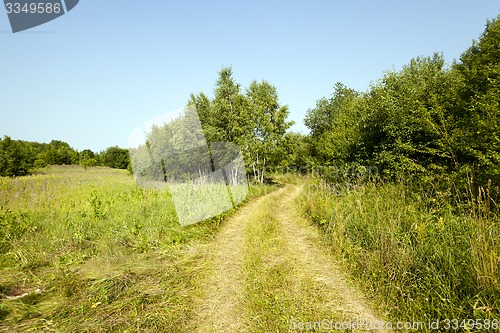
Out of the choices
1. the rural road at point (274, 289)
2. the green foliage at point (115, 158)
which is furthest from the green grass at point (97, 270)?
the green foliage at point (115, 158)

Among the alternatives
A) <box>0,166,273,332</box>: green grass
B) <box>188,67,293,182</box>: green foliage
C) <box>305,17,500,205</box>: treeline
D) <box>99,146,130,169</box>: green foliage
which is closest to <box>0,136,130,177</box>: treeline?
<box>99,146,130,169</box>: green foliage

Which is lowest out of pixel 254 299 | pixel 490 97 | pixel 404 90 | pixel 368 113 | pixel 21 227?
pixel 254 299

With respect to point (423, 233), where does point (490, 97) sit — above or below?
above

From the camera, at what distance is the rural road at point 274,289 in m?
3.35

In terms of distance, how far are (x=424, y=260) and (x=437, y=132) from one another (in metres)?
6.28

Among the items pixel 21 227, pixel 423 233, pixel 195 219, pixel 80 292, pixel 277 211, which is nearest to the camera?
pixel 80 292

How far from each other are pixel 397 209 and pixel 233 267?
4.96m

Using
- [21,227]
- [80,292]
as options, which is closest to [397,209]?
[80,292]

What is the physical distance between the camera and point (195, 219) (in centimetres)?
858

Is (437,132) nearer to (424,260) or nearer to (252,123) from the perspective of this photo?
(424,260)

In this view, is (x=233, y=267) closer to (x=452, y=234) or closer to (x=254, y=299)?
(x=254, y=299)

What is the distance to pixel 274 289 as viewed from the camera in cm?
418

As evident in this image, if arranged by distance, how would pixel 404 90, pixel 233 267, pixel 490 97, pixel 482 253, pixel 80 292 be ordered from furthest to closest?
pixel 404 90 → pixel 490 97 → pixel 233 267 → pixel 80 292 → pixel 482 253

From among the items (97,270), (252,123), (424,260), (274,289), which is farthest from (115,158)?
(424,260)
